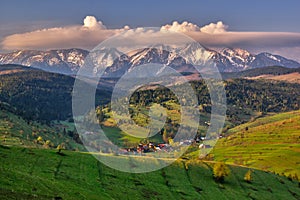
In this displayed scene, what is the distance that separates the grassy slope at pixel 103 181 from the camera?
6725 centimetres

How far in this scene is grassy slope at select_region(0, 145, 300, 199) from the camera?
2648 inches

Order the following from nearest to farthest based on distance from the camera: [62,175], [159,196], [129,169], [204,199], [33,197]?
1. [33,197]
2. [62,175]
3. [159,196]
4. [204,199]
5. [129,169]

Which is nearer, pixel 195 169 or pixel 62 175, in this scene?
pixel 62 175

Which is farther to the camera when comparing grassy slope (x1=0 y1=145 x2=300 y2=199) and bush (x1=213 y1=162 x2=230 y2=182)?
bush (x1=213 y1=162 x2=230 y2=182)

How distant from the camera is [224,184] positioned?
4889 inches

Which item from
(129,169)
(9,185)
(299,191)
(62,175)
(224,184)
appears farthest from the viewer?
(299,191)

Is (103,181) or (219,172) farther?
(219,172)

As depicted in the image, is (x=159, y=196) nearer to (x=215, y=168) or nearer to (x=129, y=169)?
(x=129, y=169)

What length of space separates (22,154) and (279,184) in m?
98.5

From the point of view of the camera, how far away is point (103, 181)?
92.9 metres

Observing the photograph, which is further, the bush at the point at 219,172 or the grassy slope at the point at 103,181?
the bush at the point at 219,172

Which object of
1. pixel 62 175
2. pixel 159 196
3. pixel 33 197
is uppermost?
pixel 33 197

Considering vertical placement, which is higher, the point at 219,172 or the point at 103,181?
the point at 103,181

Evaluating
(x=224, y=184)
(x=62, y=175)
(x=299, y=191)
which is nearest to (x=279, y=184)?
(x=299, y=191)
